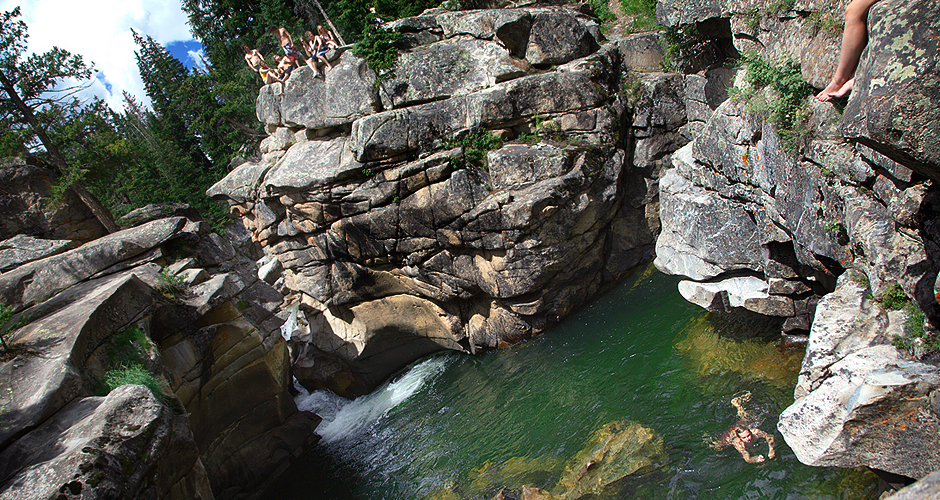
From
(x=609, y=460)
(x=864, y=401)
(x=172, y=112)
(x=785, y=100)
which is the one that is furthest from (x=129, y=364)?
(x=172, y=112)

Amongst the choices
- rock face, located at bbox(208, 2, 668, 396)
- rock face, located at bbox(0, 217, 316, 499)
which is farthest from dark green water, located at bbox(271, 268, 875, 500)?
rock face, located at bbox(0, 217, 316, 499)

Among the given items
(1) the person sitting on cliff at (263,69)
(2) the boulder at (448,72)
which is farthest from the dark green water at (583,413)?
(1) the person sitting on cliff at (263,69)

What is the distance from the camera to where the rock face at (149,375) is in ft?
22.0

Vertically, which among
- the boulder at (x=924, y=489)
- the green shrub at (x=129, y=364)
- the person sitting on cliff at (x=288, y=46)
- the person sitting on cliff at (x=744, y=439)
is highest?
the person sitting on cliff at (x=288, y=46)

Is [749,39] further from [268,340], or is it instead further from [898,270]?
[268,340]

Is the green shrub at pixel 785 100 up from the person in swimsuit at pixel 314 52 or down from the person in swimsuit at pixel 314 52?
down

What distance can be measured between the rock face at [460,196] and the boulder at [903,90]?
9087 millimetres

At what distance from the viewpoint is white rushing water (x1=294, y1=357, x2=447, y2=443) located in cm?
1578

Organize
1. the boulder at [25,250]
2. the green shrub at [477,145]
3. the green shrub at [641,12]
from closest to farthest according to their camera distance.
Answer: the boulder at [25,250], the green shrub at [477,145], the green shrub at [641,12]

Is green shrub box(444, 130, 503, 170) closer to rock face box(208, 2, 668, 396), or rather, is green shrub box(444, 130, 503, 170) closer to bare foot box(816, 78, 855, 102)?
rock face box(208, 2, 668, 396)

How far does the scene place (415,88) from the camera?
16672mm

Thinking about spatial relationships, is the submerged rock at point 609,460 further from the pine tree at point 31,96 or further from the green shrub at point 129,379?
the pine tree at point 31,96

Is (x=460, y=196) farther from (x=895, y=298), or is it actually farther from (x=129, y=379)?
(x=895, y=298)

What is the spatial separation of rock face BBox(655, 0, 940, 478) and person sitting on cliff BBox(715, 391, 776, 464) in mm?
1072
